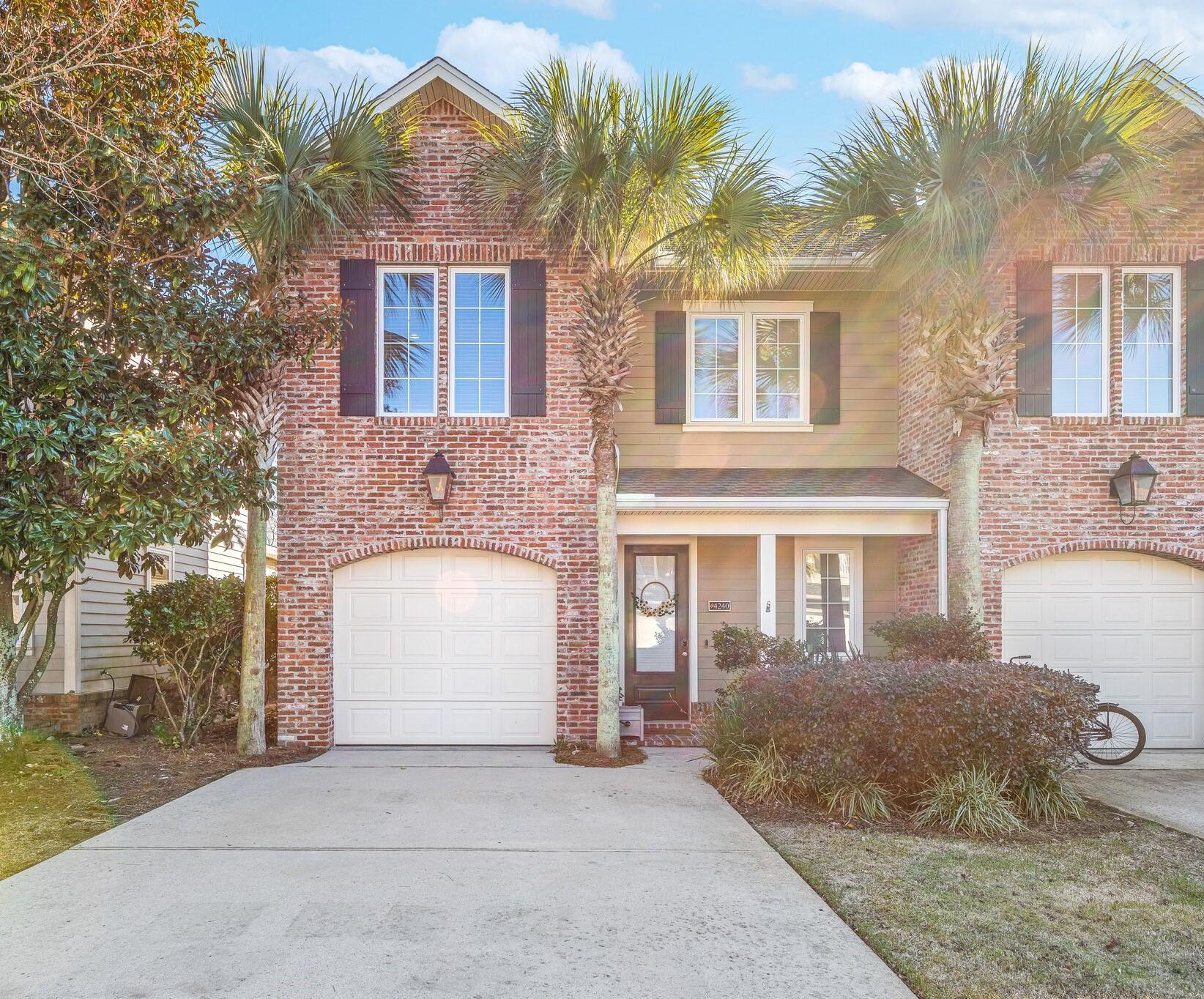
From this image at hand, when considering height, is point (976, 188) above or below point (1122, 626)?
above

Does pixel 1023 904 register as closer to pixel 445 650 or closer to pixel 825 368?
pixel 445 650

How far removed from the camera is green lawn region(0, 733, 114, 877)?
5207 mm

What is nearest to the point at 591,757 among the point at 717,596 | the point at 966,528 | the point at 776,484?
the point at 717,596

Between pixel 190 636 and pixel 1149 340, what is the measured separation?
1108cm

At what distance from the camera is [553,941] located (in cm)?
384

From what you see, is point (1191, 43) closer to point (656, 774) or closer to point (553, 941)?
point (656, 774)

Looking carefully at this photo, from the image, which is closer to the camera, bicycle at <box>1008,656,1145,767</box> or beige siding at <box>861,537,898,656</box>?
bicycle at <box>1008,656,1145,767</box>

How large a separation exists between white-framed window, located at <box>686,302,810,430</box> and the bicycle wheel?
4.52m

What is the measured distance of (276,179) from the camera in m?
7.43

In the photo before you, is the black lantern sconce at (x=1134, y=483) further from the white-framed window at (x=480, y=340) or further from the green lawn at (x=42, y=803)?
the green lawn at (x=42, y=803)

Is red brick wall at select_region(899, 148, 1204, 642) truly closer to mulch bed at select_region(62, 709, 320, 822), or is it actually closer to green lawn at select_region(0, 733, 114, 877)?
mulch bed at select_region(62, 709, 320, 822)

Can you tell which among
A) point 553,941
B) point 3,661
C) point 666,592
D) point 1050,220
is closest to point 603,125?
point 1050,220

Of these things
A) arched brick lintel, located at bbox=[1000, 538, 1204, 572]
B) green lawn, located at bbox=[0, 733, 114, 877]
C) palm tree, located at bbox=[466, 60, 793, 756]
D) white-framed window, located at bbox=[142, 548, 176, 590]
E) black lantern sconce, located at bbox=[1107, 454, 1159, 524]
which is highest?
palm tree, located at bbox=[466, 60, 793, 756]

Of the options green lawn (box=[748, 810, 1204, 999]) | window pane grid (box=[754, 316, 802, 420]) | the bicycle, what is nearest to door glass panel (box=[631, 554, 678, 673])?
window pane grid (box=[754, 316, 802, 420])
